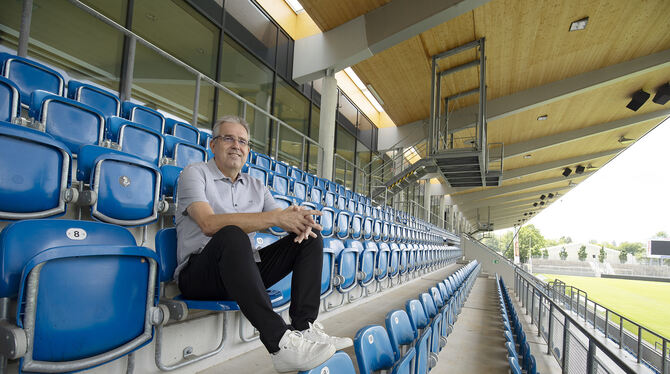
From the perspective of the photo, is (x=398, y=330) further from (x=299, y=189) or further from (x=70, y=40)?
(x=70, y=40)

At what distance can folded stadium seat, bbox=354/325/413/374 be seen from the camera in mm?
1095

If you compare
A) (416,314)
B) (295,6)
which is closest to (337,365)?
(416,314)

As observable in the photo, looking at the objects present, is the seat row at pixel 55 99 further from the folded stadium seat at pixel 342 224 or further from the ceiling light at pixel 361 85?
the ceiling light at pixel 361 85

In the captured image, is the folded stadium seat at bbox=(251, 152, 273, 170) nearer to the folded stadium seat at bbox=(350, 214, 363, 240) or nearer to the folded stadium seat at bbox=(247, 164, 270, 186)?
the folded stadium seat at bbox=(247, 164, 270, 186)

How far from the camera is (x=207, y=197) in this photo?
4.60ft

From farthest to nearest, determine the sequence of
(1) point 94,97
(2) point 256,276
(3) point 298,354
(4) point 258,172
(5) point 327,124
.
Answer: (5) point 327,124 → (4) point 258,172 → (1) point 94,97 → (2) point 256,276 → (3) point 298,354

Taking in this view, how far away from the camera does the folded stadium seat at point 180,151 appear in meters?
2.45

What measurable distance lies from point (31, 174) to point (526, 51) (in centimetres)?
855

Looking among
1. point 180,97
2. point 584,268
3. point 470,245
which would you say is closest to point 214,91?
point 180,97

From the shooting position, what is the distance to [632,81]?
9102 millimetres

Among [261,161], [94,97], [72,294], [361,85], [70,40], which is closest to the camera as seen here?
[72,294]

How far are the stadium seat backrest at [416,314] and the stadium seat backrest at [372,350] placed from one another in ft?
1.77

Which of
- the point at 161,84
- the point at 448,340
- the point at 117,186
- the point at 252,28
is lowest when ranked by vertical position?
the point at 448,340

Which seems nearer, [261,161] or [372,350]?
[372,350]
